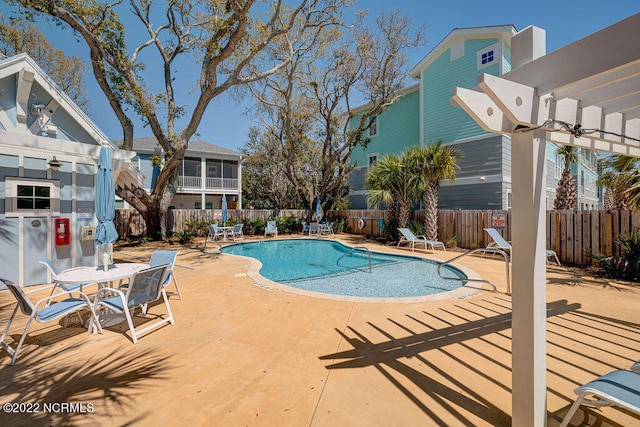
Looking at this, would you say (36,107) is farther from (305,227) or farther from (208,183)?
(208,183)

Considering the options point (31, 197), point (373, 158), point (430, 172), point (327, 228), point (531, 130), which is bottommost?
point (327, 228)

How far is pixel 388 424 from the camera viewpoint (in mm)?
2090

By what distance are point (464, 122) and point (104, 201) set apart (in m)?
14.9

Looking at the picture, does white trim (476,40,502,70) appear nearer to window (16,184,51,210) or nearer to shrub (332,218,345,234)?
shrub (332,218,345,234)

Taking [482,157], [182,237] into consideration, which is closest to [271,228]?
[182,237]

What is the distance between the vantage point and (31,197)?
5.89 meters

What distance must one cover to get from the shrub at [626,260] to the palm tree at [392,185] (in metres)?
6.51

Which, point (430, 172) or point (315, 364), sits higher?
point (430, 172)

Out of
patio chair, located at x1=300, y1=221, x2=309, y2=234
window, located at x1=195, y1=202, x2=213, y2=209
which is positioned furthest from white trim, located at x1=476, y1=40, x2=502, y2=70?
window, located at x1=195, y1=202, x2=213, y2=209

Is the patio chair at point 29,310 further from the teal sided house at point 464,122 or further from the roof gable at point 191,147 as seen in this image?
the roof gable at point 191,147

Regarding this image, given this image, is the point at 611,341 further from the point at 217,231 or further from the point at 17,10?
the point at 17,10

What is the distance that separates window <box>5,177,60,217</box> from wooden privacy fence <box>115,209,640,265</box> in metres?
9.12

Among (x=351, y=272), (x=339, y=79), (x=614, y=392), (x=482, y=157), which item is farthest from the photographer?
(x=339, y=79)

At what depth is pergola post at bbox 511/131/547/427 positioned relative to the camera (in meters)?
1.90
